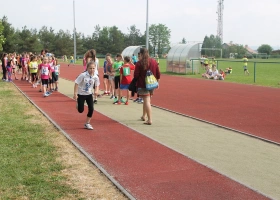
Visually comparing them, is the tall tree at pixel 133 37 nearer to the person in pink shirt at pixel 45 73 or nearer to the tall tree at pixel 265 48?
the tall tree at pixel 265 48

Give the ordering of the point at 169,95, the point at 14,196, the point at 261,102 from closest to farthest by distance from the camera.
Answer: the point at 14,196 → the point at 261,102 → the point at 169,95

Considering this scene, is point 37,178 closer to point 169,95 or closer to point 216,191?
point 216,191

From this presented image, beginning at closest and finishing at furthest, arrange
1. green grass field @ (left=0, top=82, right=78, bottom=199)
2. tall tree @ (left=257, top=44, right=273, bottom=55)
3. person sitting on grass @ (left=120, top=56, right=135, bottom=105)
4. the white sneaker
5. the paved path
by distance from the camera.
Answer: green grass field @ (left=0, top=82, right=78, bottom=199), the paved path, the white sneaker, person sitting on grass @ (left=120, top=56, right=135, bottom=105), tall tree @ (left=257, top=44, right=273, bottom=55)

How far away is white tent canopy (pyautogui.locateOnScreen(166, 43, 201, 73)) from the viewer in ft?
114

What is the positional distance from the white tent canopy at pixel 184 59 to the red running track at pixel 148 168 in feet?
82.7

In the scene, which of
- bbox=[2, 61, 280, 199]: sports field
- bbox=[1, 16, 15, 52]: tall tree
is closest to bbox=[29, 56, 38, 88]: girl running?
bbox=[2, 61, 280, 199]: sports field

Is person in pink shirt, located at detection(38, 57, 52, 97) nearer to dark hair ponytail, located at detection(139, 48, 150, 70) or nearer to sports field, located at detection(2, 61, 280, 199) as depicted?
sports field, located at detection(2, 61, 280, 199)

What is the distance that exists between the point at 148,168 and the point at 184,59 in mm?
28771

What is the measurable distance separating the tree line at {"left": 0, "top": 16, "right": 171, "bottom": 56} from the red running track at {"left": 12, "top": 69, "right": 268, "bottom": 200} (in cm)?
6143

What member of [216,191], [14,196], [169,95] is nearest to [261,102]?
[169,95]

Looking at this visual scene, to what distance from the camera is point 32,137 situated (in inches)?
337

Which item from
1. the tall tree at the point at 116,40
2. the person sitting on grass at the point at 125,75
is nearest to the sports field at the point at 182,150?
the person sitting on grass at the point at 125,75

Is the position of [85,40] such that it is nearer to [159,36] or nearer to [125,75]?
[159,36]

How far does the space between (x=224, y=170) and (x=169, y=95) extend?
11.6 metres
